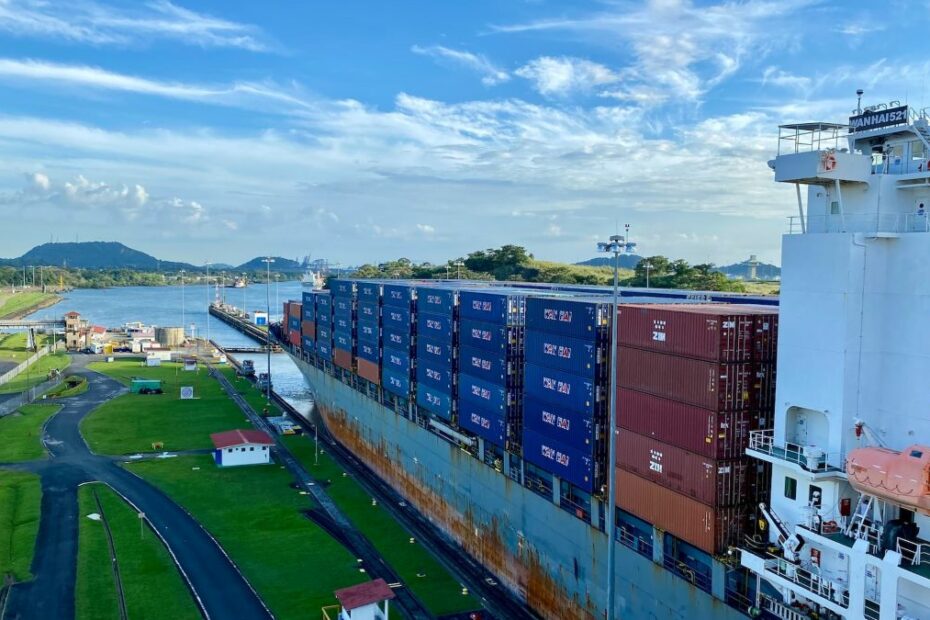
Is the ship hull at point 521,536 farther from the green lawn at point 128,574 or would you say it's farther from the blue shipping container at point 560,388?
the green lawn at point 128,574

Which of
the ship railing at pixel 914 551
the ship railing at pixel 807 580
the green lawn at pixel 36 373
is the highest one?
the ship railing at pixel 914 551

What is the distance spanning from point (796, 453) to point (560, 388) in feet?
45.6

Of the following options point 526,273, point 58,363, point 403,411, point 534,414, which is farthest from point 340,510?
point 526,273

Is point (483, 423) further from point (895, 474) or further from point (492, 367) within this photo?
point (895, 474)

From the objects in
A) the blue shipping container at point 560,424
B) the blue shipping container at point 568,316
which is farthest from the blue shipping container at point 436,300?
the blue shipping container at point 560,424

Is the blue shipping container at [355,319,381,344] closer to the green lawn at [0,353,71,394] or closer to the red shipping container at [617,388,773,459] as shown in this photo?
the red shipping container at [617,388,773,459]

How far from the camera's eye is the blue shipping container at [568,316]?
3441 cm

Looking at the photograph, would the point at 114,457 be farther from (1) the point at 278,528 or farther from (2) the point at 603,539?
(2) the point at 603,539

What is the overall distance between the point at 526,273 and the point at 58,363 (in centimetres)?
9497

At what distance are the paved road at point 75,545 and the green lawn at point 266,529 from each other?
1.02m

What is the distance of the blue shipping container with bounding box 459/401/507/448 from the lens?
44.1 m

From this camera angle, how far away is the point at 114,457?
65.6m

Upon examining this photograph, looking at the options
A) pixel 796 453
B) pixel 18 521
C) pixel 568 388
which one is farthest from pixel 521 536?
pixel 18 521

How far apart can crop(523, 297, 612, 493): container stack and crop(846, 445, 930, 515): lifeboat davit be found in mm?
13389
